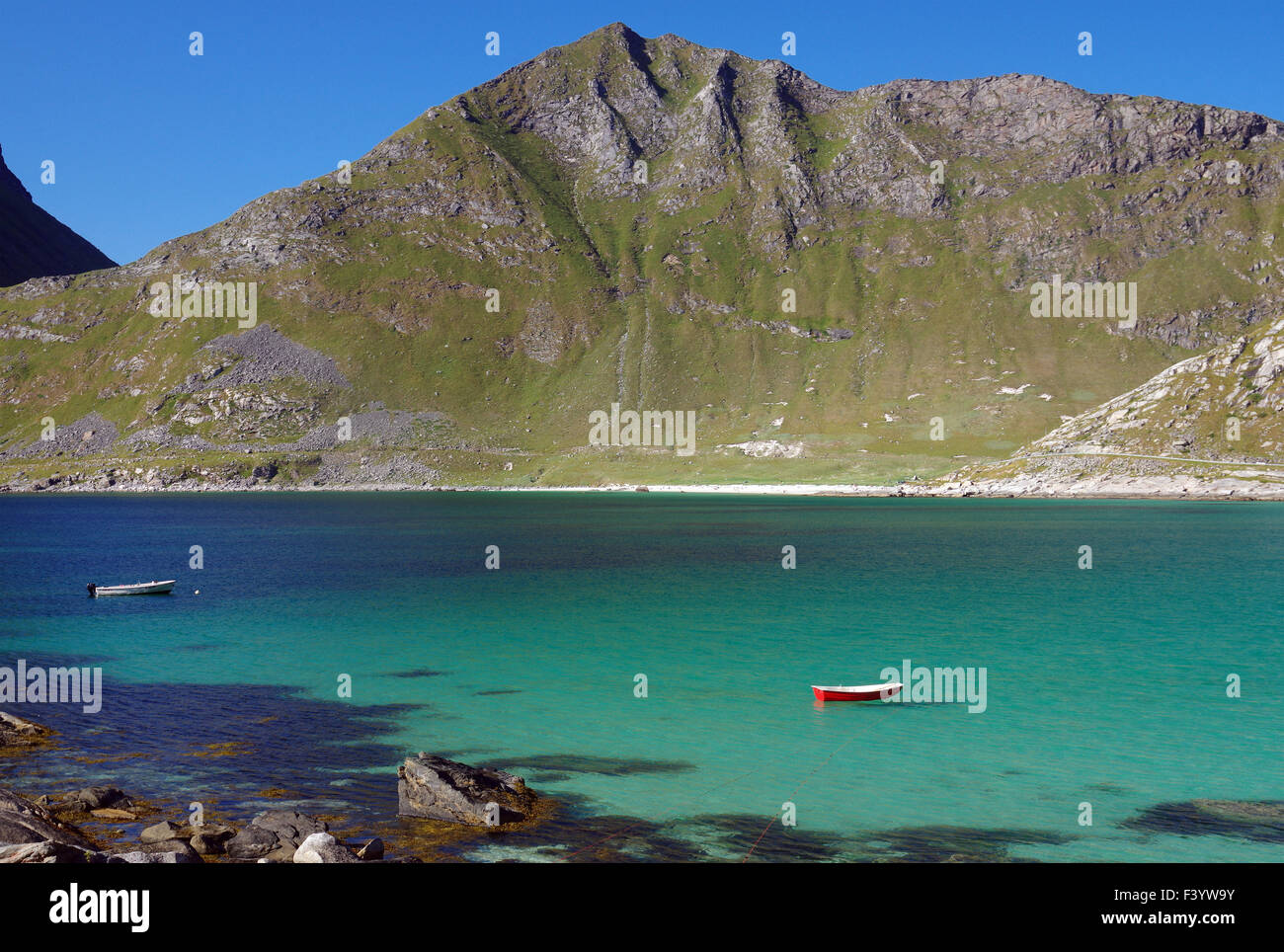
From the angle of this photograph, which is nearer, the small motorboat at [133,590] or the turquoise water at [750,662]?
the turquoise water at [750,662]

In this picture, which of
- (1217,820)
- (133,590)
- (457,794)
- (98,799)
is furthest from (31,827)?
(133,590)

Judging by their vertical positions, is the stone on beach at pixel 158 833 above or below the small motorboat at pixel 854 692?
above

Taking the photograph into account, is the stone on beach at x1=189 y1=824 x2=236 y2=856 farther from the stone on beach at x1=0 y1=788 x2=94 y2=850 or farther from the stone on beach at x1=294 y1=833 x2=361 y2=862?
the stone on beach at x1=294 y1=833 x2=361 y2=862

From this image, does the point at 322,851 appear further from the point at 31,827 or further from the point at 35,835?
the point at 31,827

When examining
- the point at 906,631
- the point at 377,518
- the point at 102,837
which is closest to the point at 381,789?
the point at 102,837

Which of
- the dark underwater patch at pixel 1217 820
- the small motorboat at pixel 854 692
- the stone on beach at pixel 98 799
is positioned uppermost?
the stone on beach at pixel 98 799

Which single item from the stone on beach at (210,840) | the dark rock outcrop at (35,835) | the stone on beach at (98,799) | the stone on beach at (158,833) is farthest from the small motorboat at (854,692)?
the dark rock outcrop at (35,835)

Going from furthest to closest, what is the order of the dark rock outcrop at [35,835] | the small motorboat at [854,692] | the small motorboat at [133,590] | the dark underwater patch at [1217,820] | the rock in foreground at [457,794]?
the small motorboat at [133,590] < the small motorboat at [854,692] < the rock in foreground at [457,794] < the dark underwater patch at [1217,820] < the dark rock outcrop at [35,835]

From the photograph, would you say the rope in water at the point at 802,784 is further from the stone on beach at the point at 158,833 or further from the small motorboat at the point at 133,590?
the small motorboat at the point at 133,590
